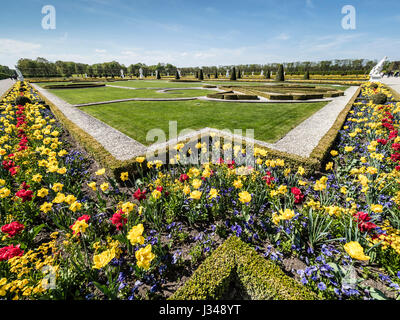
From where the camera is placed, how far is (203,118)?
10828 mm

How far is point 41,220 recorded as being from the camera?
156 inches

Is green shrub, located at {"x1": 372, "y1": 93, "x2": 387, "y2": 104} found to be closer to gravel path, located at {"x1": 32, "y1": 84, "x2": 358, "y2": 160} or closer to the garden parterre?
gravel path, located at {"x1": 32, "y1": 84, "x2": 358, "y2": 160}

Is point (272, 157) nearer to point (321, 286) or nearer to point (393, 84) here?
point (321, 286)

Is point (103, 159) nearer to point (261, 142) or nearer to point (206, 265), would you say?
point (206, 265)

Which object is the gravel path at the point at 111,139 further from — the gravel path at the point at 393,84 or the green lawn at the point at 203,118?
the gravel path at the point at 393,84

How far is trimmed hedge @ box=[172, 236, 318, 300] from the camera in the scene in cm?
244

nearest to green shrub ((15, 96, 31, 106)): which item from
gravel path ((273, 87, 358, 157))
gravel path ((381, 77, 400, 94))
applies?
gravel path ((273, 87, 358, 157))

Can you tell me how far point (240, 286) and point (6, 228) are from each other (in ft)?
11.4

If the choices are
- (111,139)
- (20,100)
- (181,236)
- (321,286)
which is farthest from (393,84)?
(20,100)

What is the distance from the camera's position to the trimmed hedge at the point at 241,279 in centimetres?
244

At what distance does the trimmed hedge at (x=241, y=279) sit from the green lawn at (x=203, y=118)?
5689 mm
